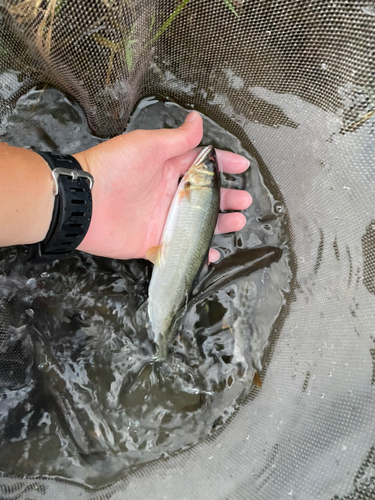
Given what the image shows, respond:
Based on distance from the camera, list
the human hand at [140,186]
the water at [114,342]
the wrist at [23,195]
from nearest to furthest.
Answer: the wrist at [23,195]
the human hand at [140,186]
the water at [114,342]

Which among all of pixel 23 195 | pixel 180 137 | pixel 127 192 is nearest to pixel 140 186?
pixel 127 192

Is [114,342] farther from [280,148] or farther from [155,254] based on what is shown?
[280,148]

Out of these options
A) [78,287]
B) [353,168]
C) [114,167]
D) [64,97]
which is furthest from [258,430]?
[64,97]

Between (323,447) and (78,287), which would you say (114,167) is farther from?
(323,447)

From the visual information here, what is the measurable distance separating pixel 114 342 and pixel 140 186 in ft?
3.06

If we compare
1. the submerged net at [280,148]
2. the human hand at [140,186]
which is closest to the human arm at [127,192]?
the human hand at [140,186]

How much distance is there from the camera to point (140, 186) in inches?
77.6

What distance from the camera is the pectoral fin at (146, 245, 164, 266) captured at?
202 centimetres

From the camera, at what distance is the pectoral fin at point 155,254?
2016 millimetres

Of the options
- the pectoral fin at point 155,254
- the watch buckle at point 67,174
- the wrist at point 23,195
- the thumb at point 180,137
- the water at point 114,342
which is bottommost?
the water at point 114,342

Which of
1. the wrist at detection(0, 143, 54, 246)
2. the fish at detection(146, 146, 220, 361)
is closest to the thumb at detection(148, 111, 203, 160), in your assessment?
the fish at detection(146, 146, 220, 361)

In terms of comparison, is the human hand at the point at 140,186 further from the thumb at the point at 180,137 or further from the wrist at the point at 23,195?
the wrist at the point at 23,195

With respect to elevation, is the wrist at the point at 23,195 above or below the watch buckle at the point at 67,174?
below

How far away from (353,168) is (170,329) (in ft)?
4.36
